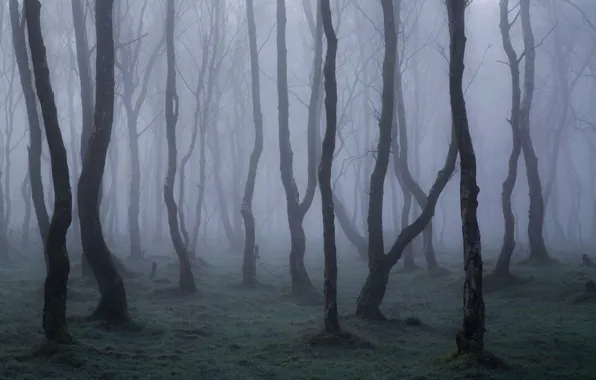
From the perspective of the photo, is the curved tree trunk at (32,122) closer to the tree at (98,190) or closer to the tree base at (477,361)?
the tree at (98,190)

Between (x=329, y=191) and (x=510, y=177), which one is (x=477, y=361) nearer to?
(x=329, y=191)

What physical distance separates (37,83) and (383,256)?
7550 millimetres

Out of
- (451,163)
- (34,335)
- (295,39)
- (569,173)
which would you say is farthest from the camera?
(569,173)

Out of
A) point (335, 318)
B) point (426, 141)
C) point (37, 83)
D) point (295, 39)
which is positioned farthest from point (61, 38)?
point (426, 141)

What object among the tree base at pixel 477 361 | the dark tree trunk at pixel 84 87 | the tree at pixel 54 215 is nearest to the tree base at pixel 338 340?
the tree base at pixel 477 361

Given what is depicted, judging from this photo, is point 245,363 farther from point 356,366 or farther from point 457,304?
point 457,304

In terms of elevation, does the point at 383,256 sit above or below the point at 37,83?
below

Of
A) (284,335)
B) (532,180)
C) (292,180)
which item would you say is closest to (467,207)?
(284,335)

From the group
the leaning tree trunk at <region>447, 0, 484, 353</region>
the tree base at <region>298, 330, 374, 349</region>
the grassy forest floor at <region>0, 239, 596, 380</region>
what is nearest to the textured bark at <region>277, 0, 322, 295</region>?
the grassy forest floor at <region>0, 239, 596, 380</region>

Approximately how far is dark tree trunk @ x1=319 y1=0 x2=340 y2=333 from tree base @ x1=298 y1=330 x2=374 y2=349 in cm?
14

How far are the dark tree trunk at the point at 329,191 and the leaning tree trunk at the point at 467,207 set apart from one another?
2293 millimetres

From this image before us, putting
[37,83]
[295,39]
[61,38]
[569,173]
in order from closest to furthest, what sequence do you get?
[37,83]
[61,38]
[295,39]
[569,173]

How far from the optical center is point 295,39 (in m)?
38.2

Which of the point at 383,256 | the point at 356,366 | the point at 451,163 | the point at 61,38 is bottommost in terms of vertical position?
the point at 356,366
